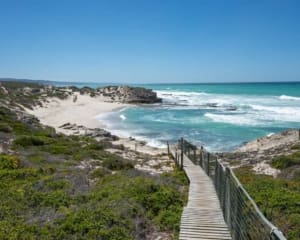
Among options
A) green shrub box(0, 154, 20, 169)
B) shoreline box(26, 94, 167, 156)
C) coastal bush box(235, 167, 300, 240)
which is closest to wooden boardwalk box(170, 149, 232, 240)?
coastal bush box(235, 167, 300, 240)

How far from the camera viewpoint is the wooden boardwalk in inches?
294

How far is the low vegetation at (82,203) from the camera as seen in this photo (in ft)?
25.2

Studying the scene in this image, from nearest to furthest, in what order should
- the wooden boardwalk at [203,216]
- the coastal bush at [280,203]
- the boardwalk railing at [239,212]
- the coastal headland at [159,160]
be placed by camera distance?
the boardwalk railing at [239,212]
the wooden boardwalk at [203,216]
the coastal bush at [280,203]
the coastal headland at [159,160]

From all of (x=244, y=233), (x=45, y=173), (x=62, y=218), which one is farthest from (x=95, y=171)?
(x=244, y=233)

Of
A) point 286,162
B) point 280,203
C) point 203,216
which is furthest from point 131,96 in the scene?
point 203,216

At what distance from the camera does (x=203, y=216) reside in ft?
28.1

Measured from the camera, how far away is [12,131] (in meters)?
24.8

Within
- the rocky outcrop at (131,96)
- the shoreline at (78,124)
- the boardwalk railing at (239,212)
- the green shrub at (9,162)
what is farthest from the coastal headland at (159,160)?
the rocky outcrop at (131,96)

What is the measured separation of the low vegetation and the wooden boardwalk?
352 millimetres

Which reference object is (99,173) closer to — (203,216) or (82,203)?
(82,203)

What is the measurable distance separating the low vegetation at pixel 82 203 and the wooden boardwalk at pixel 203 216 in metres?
0.35

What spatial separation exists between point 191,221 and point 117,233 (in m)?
1.79

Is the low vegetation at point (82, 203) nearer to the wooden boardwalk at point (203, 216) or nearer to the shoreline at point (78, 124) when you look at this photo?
the wooden boardwalk at point (203, 216)

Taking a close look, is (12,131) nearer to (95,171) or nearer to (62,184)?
(95,171)
